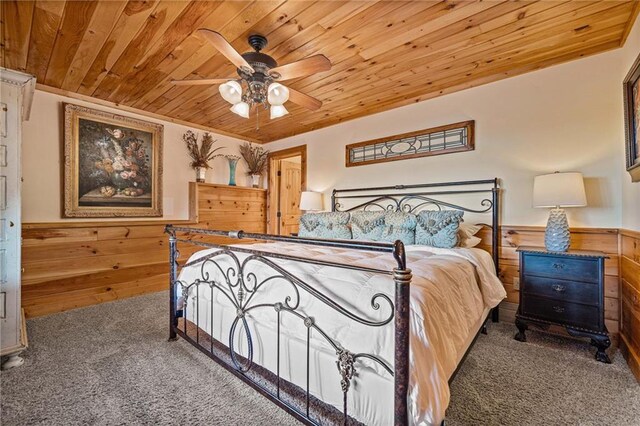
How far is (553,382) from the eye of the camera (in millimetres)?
1670

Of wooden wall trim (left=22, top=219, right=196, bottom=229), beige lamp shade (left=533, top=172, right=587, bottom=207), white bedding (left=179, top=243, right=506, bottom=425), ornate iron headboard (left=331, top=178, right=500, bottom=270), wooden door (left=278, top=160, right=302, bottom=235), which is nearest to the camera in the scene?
white bedding (left=179, top=243, right=506, bottom=425)

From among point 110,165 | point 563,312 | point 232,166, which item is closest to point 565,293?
point 563,312

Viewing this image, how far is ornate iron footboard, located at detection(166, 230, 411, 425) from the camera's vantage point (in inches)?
36.4

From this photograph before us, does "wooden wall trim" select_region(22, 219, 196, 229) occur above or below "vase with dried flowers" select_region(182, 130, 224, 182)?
below

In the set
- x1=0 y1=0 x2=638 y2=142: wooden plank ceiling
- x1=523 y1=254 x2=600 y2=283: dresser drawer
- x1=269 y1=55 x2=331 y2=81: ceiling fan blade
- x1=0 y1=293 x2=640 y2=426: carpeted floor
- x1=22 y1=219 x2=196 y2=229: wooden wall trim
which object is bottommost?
x1=0 y1=293 x2=640 y2=426: carpeted floor

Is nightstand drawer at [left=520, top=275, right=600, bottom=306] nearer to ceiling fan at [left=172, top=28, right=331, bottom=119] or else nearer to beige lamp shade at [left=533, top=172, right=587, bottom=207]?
beige lamp shade at [left=533, top=172, right=587, bottom=207]

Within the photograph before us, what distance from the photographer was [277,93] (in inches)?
79.4

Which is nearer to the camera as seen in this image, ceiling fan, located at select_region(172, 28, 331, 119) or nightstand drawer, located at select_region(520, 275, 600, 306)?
ceiling fan, located at select_region(172, 28, 331, 119)

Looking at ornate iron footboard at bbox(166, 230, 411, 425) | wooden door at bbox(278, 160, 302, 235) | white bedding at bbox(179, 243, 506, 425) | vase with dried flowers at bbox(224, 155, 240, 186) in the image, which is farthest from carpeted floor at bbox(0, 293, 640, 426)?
wooden door at bbox(278, 160, 302, 235)

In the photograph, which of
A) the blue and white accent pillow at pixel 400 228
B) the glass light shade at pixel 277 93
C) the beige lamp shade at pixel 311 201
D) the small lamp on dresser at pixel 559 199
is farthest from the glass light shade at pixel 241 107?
the small lamp on dresser at pixel 559 199

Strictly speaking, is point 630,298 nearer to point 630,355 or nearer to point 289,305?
point 630,355

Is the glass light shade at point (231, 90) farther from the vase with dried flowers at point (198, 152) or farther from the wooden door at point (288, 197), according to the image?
the wooden door at point (288, 197)

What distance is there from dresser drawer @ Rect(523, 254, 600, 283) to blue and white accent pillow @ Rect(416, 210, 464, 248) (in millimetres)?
590

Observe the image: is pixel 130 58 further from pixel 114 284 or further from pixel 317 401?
pixel 317 401
